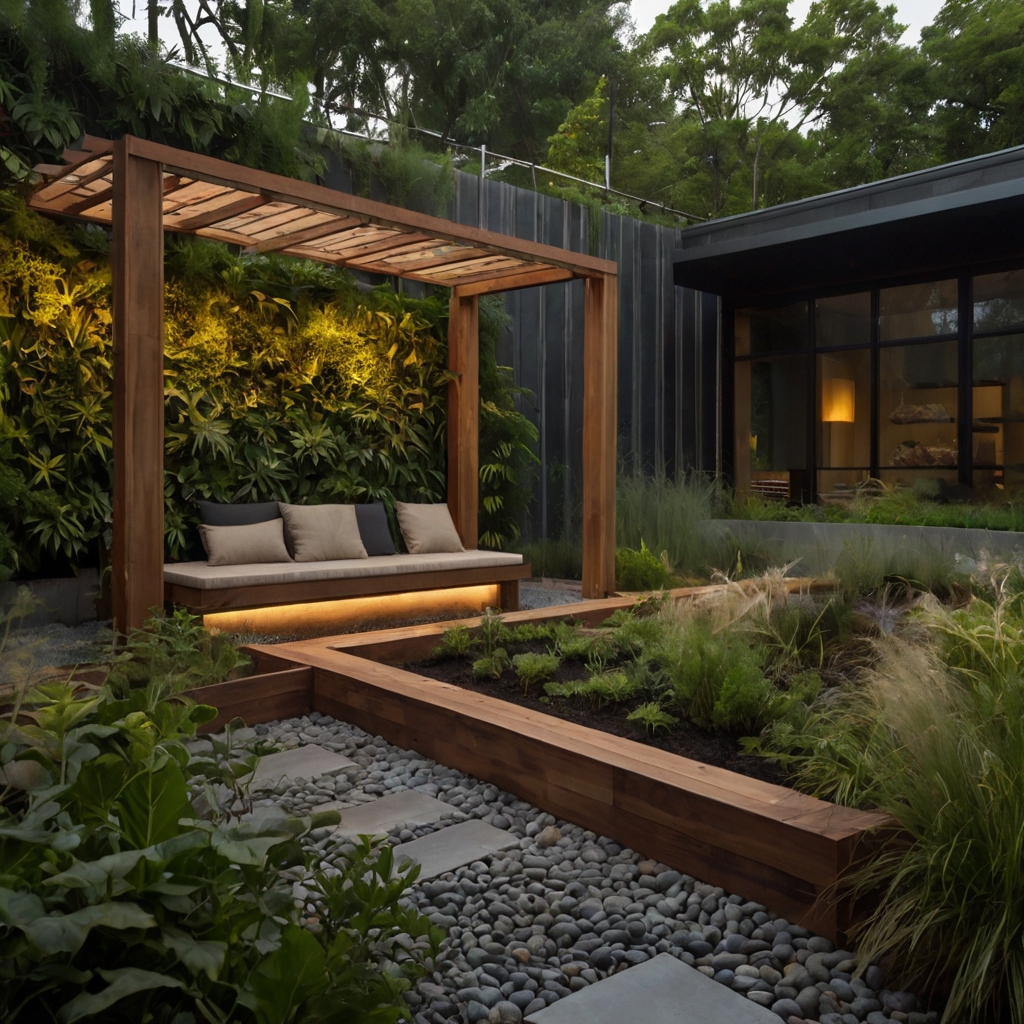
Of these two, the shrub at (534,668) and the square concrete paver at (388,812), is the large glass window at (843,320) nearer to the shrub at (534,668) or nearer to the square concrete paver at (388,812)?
the shrub at (534,668)

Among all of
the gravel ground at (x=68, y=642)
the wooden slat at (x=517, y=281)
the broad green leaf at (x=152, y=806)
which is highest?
the wooden slat at (x=517, y=281)

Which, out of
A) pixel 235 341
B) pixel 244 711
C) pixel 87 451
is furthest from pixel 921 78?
pixel 244 711

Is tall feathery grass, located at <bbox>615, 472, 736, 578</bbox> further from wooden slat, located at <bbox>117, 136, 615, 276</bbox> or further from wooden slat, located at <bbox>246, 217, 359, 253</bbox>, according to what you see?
wooden slat, located at <bbox>246, 217, 359, 253</bbox>

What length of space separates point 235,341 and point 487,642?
312cm

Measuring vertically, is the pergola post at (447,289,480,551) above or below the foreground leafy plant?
above

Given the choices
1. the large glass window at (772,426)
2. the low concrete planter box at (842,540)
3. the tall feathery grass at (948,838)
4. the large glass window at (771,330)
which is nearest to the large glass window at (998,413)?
the large glass window at (772,426)

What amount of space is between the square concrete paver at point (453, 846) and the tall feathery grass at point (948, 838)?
35.8 inches

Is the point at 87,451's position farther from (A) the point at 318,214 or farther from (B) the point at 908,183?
(B) the point at 908,183

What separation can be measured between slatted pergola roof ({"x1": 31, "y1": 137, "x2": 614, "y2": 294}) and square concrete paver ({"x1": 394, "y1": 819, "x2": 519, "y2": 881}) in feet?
11.2

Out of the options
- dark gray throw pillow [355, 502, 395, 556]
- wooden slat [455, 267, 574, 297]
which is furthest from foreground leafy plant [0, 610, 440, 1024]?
wooden slat [455, 267, 574, 297]

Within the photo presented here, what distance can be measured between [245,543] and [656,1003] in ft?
14.1

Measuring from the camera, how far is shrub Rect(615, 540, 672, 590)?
6.97 meters

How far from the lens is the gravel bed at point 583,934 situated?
189 centimetres

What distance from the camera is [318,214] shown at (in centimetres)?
531
